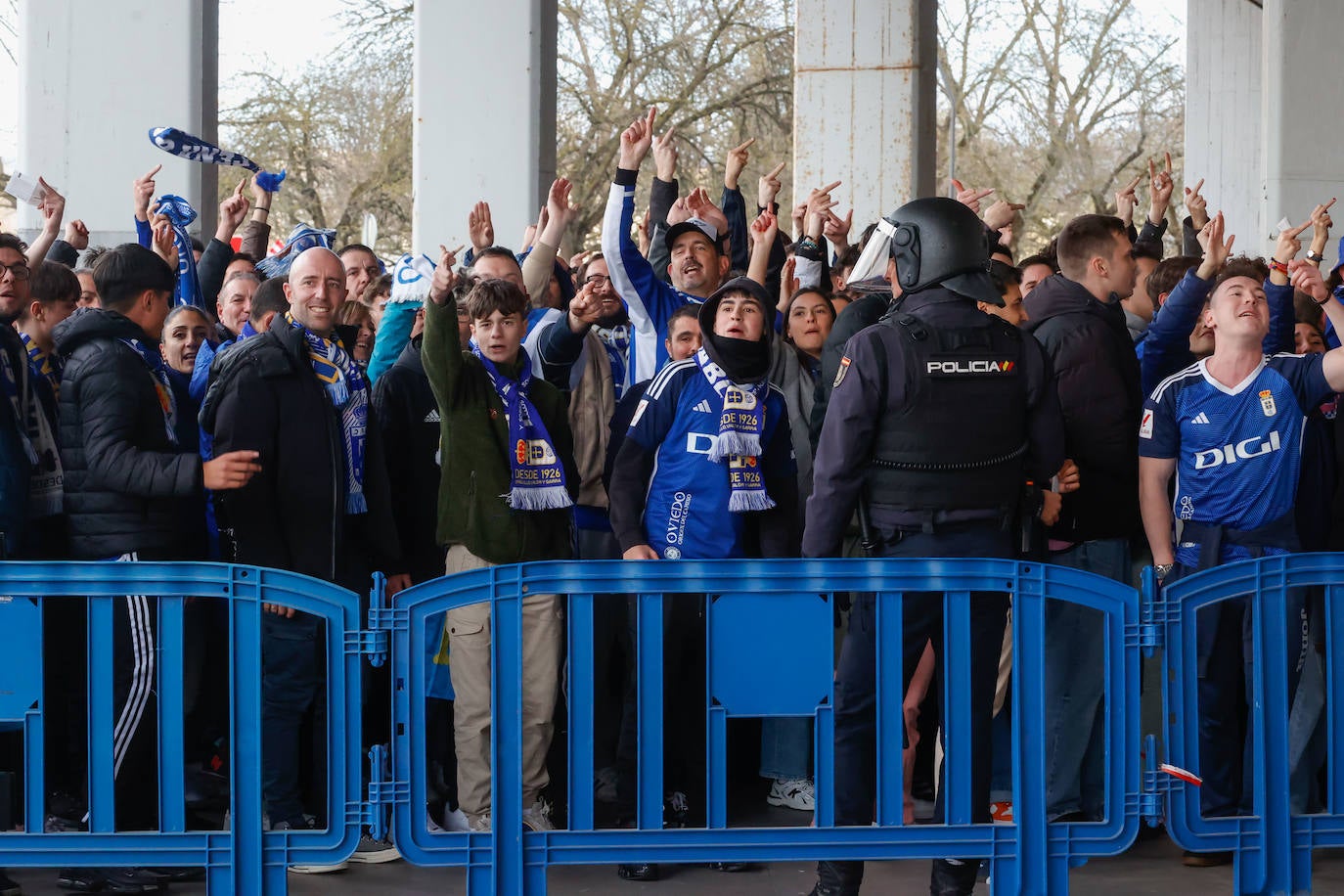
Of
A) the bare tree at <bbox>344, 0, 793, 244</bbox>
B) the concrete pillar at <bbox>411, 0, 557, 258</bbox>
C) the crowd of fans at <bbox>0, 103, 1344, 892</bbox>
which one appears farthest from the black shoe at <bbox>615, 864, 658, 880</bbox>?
the bare tree at <bbox>344, 0, 793, 244</bbox>

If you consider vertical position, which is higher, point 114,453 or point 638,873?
point 114,453

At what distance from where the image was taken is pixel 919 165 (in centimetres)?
1333

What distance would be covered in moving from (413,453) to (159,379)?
107 centimetres

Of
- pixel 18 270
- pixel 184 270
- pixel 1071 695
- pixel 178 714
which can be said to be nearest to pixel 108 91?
pixel 184 270

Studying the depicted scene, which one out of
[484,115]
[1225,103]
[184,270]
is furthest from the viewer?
[1225,103]

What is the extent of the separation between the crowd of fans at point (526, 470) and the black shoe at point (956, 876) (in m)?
0.76

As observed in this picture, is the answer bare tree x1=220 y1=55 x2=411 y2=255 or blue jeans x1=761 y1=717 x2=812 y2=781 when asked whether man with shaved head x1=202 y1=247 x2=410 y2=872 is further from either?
bare tree x1=220 y1=55 x2=411 y2=255

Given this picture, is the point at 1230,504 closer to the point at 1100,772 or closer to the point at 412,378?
the point at 1100,772

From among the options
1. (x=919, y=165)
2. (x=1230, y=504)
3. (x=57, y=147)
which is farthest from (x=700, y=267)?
(x=919, y=165)

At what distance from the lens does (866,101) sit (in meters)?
13.4

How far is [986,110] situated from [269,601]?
38195mm

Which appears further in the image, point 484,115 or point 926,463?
point 484,115

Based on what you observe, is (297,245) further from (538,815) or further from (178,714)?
(178,714)

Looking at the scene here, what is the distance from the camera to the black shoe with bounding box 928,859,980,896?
16.2 ft
